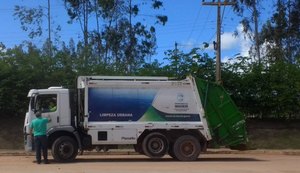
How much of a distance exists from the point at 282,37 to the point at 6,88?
28.4 meters

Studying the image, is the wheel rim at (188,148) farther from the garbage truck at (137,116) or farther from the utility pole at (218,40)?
the utility pole at (218,40)

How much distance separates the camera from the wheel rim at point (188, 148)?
2075 centimetres

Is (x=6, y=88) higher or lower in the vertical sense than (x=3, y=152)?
higher

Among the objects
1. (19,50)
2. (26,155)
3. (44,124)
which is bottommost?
(26,155)

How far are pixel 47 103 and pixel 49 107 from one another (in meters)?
0.17

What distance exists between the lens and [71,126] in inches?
784

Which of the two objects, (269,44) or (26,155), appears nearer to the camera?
(26,155)

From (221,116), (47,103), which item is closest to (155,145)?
(221,116)

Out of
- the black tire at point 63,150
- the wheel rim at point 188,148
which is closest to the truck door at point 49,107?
the black tire at point 63,150

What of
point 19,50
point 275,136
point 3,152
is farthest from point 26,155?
point 275,136

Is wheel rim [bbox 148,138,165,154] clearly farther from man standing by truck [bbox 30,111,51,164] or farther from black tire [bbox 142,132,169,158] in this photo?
man standing by truck [bbox 30,111,51,164]

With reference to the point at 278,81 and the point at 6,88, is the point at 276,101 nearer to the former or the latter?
the point at 278,81

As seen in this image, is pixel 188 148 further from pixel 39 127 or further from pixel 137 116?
pixel 39 127

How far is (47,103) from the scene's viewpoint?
2003 cm
